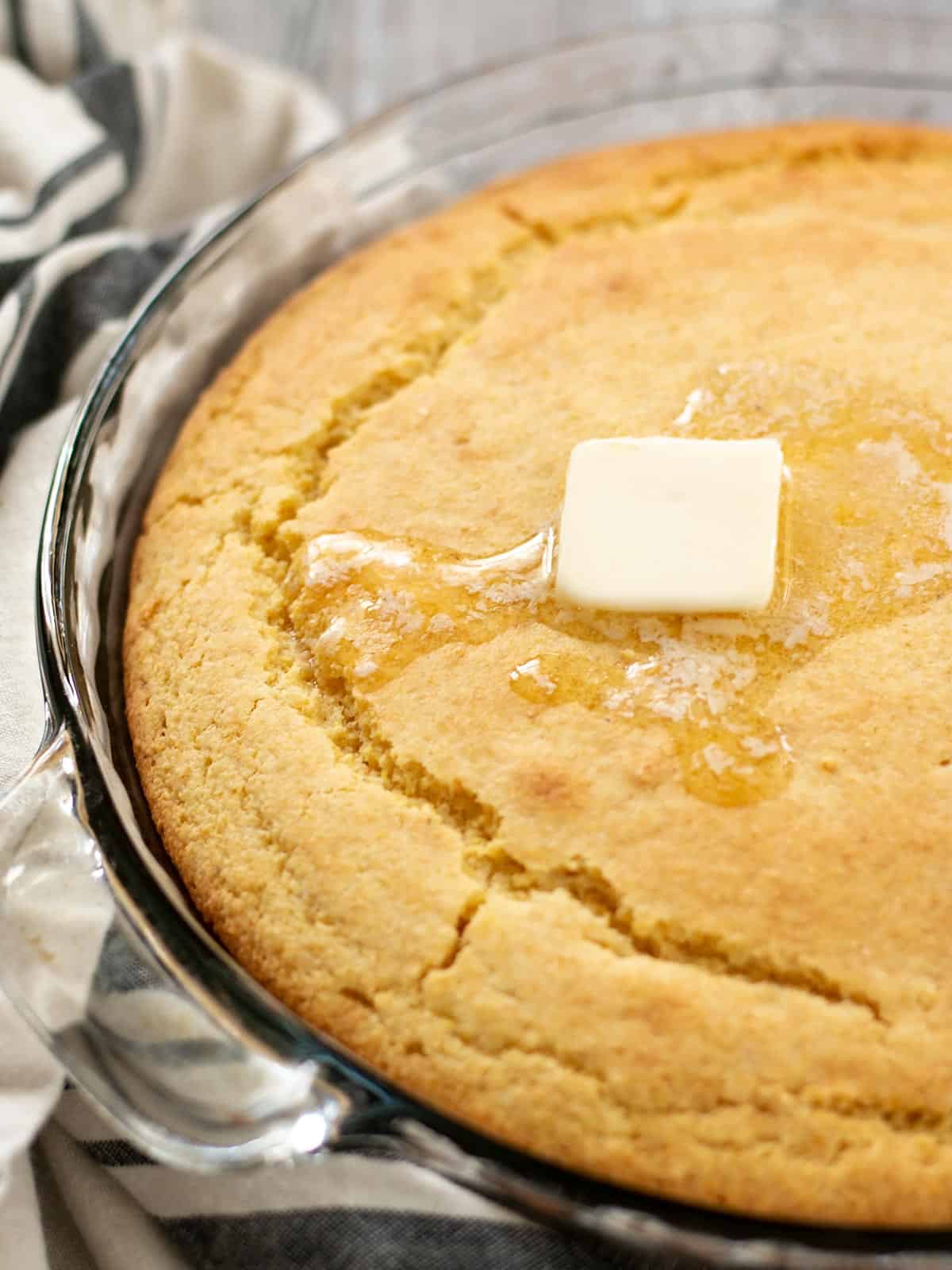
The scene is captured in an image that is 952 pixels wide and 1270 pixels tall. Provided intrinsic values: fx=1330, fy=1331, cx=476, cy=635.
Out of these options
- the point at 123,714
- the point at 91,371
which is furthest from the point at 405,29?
the point at 123,714

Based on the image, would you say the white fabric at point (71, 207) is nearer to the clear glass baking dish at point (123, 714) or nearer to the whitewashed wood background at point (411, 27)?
the clear glass baking dish at point (123, 714)

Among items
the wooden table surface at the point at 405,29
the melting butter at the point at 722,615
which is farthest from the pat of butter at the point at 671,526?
→ the wooden table surface at the point at 405,29

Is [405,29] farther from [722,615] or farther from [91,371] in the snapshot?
[722,615]

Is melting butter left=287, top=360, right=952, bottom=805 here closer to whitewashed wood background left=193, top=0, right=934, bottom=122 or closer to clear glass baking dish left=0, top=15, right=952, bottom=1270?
clear glass baking dish left=0, top=15, right=952, bottom=1270

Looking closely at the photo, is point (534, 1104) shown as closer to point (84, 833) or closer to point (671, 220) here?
point (84, 833)

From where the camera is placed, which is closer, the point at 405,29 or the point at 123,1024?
the point at 123,1024

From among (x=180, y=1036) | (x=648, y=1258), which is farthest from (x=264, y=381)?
(x=648, y=1258)
